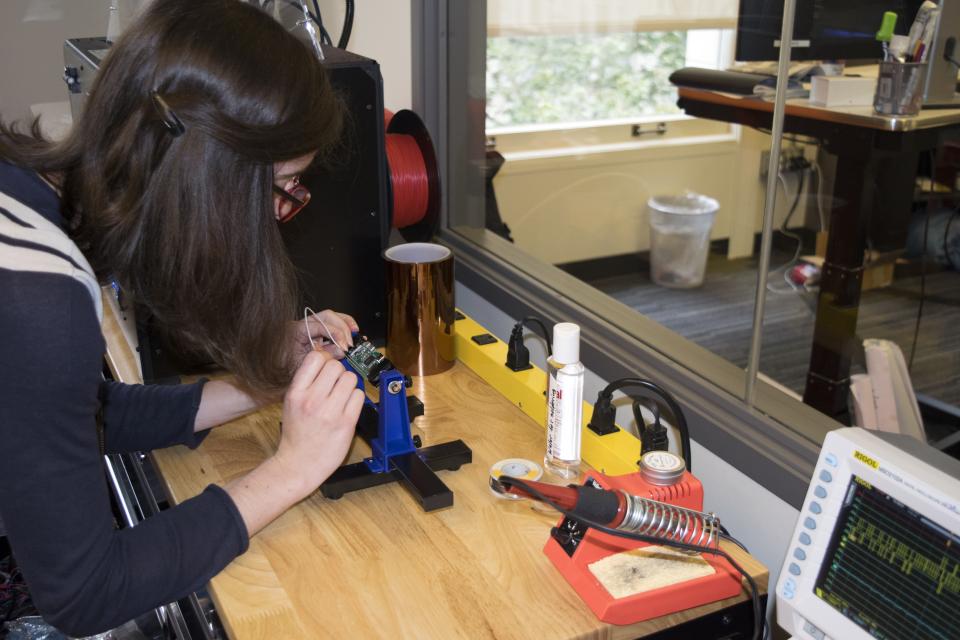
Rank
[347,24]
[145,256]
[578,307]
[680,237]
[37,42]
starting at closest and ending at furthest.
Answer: [145,256], [578,307], [347,24], [37,42], [680,237]

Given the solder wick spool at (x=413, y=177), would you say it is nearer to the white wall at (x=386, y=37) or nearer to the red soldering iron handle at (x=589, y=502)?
the white wall at (x=386, y=37)

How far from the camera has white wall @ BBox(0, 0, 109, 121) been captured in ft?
6.31

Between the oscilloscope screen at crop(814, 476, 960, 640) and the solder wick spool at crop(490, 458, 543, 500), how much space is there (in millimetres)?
388

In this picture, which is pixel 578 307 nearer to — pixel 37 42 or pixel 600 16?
pixel 37 42

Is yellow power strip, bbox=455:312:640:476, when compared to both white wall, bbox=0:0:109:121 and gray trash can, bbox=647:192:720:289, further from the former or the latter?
gray trash can, bbox=647:192:720:289

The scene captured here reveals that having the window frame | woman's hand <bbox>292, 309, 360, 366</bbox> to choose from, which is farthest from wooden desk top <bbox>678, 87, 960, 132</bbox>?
woman's hand <bbox>292, 309, 360, 366</bbox>

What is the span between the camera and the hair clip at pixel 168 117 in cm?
84

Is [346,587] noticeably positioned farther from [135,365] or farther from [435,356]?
[135,365]

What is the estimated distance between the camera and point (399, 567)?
3.30 feet

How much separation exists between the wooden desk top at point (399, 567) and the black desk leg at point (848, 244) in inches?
47.3

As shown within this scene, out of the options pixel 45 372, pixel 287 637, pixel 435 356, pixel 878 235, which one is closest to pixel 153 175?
pixel 45 372

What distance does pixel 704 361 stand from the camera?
4.74 feet

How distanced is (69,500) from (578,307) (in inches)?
40.0

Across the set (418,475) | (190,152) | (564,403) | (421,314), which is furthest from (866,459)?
(421,314)
